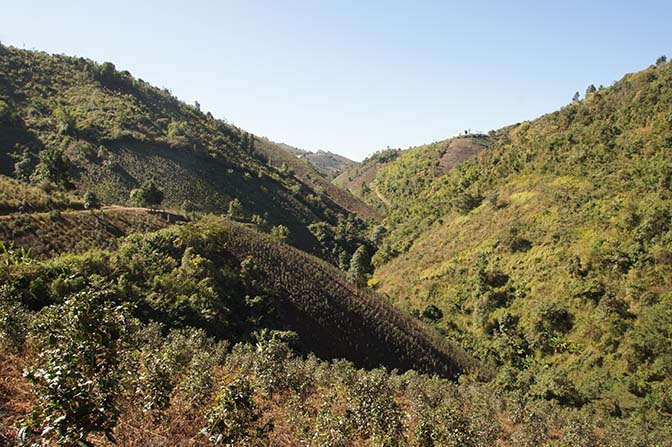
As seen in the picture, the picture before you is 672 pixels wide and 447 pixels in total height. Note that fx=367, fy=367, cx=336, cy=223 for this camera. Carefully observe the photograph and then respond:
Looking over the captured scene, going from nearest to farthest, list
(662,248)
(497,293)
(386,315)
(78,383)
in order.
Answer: (78,383), (662,248), (386,315), (497,293)

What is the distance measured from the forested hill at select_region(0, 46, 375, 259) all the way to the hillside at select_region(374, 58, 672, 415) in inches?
1578

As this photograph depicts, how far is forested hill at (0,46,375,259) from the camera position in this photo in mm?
66562

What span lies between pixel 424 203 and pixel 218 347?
95.9 meters

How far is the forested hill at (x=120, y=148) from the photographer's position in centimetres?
6656

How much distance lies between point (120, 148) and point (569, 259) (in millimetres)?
90450

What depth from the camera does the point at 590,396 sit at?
41656mm

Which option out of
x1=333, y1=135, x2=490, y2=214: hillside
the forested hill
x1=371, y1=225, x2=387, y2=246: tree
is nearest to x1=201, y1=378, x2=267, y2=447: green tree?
the forested hill

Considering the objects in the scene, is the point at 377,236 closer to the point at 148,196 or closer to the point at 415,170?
the point at 415,170

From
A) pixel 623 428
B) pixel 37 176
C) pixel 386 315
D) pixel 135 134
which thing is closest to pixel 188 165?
pixel 135 134

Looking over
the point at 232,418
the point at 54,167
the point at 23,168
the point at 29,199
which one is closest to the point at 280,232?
the point at 54,167

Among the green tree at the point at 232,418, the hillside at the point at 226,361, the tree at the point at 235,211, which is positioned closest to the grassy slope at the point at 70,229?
the hillside at the point at 226,361

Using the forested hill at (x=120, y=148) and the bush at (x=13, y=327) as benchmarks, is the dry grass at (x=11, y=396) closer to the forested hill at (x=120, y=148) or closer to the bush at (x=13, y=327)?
the bush at (x=13, y=327)

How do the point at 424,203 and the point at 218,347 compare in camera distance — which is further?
the point at 424,203

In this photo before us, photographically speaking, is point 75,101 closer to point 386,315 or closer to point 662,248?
point 386,315
